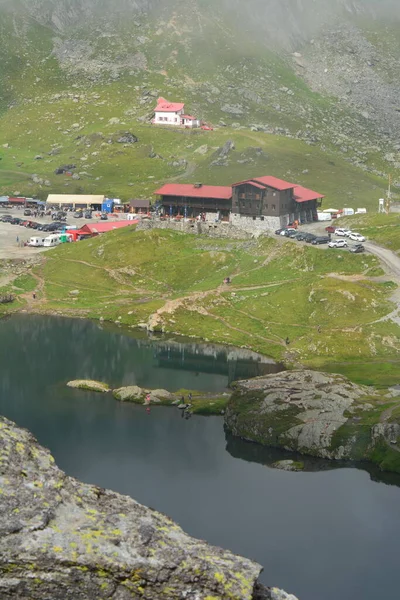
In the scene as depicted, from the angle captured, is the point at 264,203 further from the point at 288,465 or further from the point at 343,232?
the point at 288,465

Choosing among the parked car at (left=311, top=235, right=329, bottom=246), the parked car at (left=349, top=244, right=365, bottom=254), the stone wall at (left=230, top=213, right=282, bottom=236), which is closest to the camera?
the parked car at (left=349, top=244, right=365, bottom=254)

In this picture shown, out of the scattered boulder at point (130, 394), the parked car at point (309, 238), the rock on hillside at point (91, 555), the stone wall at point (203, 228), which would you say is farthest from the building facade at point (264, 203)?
the rock on hillside at point (91, 555)

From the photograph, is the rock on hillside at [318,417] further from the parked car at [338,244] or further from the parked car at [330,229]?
the parked car at [330,229]

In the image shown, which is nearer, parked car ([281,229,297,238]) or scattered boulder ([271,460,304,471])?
scattered boulder ([271,460,304,471])

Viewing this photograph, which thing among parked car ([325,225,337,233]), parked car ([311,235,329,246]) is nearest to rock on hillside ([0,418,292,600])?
parked car ([311,235,329,246])

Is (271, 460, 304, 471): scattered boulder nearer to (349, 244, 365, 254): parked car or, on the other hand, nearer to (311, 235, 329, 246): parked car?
(349, 244, 365, 254): parked car

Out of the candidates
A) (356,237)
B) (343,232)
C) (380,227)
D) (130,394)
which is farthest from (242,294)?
(130,394)

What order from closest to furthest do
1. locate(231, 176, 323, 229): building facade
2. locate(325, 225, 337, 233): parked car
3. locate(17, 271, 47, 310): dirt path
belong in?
locate(17, 271, 47, 310): dirt path, locate(325, 225, 337, 233): parked car, locate(231, 176, 323, 229): building facade
